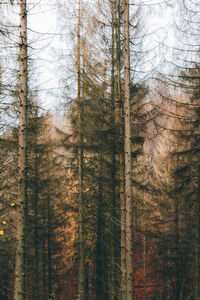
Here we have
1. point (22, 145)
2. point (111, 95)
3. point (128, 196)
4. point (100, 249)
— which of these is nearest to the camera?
point (22, 145)

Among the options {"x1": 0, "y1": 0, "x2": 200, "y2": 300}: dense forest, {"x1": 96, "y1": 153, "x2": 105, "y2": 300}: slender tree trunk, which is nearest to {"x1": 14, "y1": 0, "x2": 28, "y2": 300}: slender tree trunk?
{"x1": 0, "y1": 0, "x2": 200, "y2": 300}: dense forest

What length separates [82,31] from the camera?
9375mm

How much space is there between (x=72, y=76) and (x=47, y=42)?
14.7 ft

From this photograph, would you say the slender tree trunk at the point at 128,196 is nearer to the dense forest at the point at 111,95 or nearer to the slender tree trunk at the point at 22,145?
the dense forest at the point at 111,95

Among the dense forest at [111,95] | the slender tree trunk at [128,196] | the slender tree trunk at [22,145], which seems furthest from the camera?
the slender tree trunk at [128,196]

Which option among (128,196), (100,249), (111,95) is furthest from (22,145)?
(100,249)

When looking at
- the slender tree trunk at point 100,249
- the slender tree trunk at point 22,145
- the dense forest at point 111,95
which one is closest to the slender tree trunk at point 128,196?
the dense forest at point 111,95

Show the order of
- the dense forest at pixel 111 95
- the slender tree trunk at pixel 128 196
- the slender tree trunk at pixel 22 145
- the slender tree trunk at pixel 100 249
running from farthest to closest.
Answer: the slender tree trunk at pixel 100 249 → the slender tree trunk at pixel 128 196 → the dense forest at pixel 111 95 → the slender tree trunk at pixel 22 145

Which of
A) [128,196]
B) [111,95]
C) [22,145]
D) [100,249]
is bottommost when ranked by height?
[100,249]

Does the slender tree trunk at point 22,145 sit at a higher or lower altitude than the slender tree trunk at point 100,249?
higher

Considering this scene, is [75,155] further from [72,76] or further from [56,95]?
[72,76]

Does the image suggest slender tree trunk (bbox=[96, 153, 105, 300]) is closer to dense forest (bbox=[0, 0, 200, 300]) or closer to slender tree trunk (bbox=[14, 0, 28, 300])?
dense forest (bbox=[0, 0, 200, 300])

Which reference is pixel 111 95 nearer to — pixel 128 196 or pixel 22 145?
pixel 128 196

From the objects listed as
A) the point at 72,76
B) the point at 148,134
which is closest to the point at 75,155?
the point at 72,76
